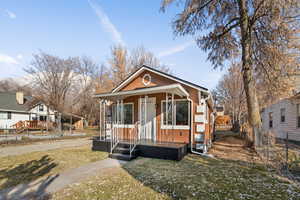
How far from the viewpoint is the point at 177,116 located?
8102 mm

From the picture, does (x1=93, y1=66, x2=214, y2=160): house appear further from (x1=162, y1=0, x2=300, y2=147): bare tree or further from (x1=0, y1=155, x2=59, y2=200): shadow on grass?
(x1=162, y1=0, x2=300, y2=147): bare tree

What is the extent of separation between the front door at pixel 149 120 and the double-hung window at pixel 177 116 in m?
0.69

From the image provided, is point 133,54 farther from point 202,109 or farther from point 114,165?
point 114,165

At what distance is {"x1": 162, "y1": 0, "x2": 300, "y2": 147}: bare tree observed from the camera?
7895 mm

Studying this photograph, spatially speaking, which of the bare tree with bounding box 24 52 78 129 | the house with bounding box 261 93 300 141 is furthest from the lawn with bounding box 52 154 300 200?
the bare tree with bounding box 24 52 78 129

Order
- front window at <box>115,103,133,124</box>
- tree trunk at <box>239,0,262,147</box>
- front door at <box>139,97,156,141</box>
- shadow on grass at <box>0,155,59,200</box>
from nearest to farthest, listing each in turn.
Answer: shadow on grass at <box>0,155,59,200</box>, tree trunk at <box>239,0,262,147</box>, front door at <box>139,97,156,141</box>, front window at <box>115,103,133,124</box>

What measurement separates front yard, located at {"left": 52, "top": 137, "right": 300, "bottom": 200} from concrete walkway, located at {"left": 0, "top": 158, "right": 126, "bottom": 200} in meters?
0.36

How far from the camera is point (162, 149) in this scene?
21.9 feet

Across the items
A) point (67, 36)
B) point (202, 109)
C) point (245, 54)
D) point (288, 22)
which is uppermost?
point (67, 36)

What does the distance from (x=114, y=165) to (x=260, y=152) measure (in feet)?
22.5

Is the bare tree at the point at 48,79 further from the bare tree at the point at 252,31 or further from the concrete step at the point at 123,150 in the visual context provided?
the bare tree at the point at 252,31

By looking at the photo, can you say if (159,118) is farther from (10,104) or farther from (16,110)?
(10,104)

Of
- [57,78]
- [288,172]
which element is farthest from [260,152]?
[57,78]

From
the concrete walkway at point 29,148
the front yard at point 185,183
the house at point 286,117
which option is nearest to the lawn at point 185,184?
the front yard at point 185,183
